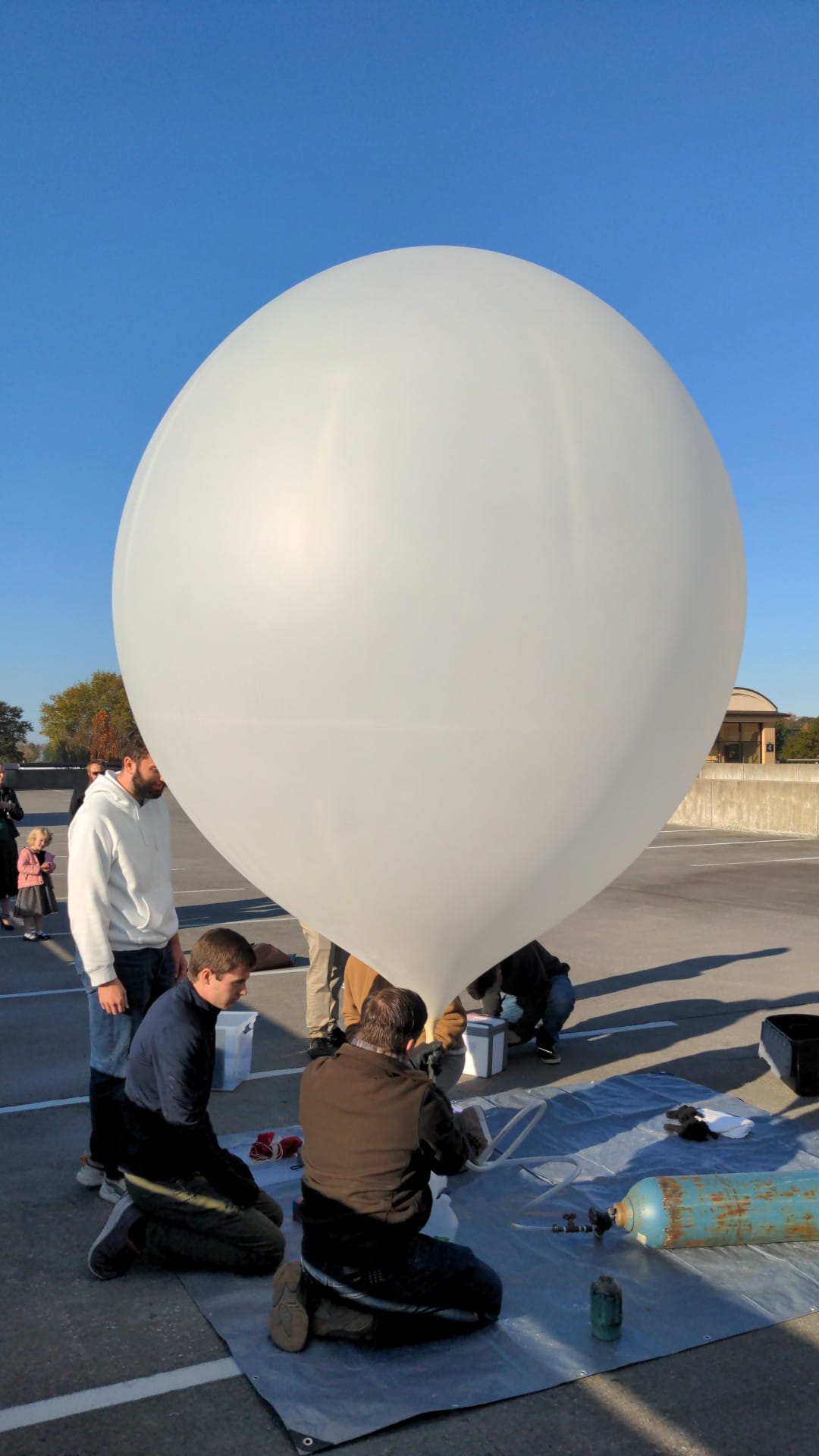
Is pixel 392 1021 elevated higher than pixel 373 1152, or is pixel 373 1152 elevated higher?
pixel 392 1021

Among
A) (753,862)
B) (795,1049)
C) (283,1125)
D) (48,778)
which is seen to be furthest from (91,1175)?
(48,778)

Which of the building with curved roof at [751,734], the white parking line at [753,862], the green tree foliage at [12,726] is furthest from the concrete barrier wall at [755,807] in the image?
the green tree foliage at [12,726]

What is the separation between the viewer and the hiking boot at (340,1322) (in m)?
3.16

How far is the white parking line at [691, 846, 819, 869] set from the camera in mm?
17636

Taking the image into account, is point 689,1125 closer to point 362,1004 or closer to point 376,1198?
point 362,1004

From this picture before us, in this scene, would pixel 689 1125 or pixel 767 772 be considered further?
pixel 767 772

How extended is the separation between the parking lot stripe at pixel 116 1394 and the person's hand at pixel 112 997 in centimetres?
144

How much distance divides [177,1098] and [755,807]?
24.3m

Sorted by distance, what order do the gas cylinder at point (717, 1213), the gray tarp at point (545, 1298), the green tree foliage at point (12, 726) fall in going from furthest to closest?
the green tree foliage at point (12, 726) < the gas cylinder at point (717, 1213) < the gray tarp at point (545, 1298)

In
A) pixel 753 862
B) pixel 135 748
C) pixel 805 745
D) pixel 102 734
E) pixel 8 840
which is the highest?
pixel 102 734

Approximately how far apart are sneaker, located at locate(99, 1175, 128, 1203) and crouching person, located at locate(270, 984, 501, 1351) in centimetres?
118

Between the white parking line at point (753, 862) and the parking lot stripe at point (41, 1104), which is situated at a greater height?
the white parking line at point (753, 862)

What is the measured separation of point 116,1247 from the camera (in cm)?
358

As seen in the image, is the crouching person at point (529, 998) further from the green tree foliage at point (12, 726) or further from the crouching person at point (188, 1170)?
the green tree foliage at point (12, 726)
